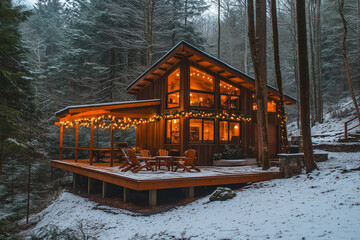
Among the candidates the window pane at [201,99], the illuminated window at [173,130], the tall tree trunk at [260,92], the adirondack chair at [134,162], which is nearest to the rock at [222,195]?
the adirondack chair at [134,162]

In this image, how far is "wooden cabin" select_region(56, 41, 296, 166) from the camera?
1146 cm

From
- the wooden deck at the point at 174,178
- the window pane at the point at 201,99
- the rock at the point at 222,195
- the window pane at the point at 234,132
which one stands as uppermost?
the window pane at the point at 201,99

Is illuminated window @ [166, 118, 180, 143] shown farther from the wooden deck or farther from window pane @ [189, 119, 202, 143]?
the wooden deck

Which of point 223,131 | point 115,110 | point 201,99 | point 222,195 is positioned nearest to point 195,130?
point 201,99

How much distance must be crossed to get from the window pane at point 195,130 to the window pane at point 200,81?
5.03 feet

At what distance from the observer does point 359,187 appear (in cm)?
586

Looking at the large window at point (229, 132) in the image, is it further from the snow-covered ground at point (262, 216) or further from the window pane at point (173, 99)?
the snow-covered ground at point (262, 216)

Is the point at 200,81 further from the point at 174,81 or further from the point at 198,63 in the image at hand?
the point at 174,81

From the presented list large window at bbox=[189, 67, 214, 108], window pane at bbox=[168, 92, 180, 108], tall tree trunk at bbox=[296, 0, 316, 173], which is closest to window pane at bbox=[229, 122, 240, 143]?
large window at bbox=[189, 67, 214, 108]

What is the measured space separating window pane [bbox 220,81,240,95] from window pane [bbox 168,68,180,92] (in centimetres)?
222

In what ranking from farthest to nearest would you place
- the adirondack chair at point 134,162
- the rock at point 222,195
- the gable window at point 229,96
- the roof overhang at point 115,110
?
the gable window at point 229,96, the roof overhang at point 115,110, the adirondack chair at point 134,162, the rock at point 222,195

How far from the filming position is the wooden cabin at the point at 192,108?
37.6ft

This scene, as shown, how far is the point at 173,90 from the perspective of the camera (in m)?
12.5

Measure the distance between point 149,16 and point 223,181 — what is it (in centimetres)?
1398
